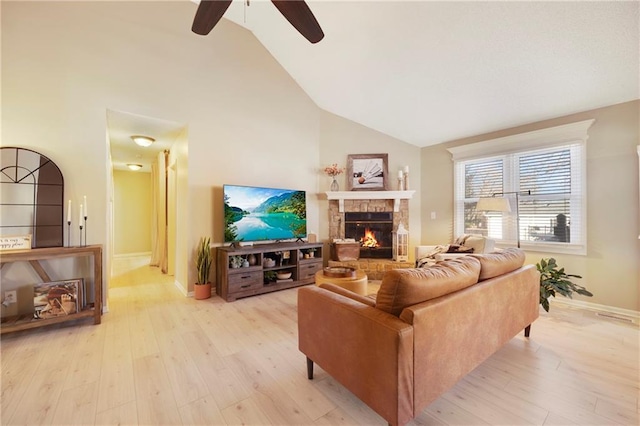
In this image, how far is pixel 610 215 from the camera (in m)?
3.00

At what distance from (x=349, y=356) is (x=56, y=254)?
2.92 metres

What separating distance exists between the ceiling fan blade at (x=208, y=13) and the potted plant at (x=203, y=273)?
8.41 ft

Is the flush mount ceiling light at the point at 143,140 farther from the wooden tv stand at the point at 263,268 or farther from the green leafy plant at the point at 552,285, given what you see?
the green leafy plant at the point at 552,285

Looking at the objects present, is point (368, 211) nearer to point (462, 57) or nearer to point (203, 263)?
point (462, 57)

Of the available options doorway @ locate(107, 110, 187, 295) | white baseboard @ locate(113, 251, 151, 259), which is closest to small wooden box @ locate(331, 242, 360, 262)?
doorway @ locate(107, 110, 187, 295)

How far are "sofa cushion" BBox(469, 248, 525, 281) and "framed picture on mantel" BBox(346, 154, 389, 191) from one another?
2807 millimetres

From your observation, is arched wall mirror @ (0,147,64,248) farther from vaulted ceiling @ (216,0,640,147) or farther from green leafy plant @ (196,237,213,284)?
vaulted ceiling @ (216,0,640,147)

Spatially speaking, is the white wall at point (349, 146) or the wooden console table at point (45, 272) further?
the white wall at point (349, 146)

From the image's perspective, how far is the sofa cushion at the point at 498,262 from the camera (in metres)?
1.76

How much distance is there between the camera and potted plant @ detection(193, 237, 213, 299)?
3406 mm

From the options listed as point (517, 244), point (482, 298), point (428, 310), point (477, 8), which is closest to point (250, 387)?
point (428, 310)

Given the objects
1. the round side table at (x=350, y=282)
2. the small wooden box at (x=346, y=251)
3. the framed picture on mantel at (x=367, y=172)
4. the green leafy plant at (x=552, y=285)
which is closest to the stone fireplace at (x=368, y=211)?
the framed picture on mantel at (x=367, y=172)

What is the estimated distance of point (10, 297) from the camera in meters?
2.50

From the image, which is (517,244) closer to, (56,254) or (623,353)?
(623,353)
